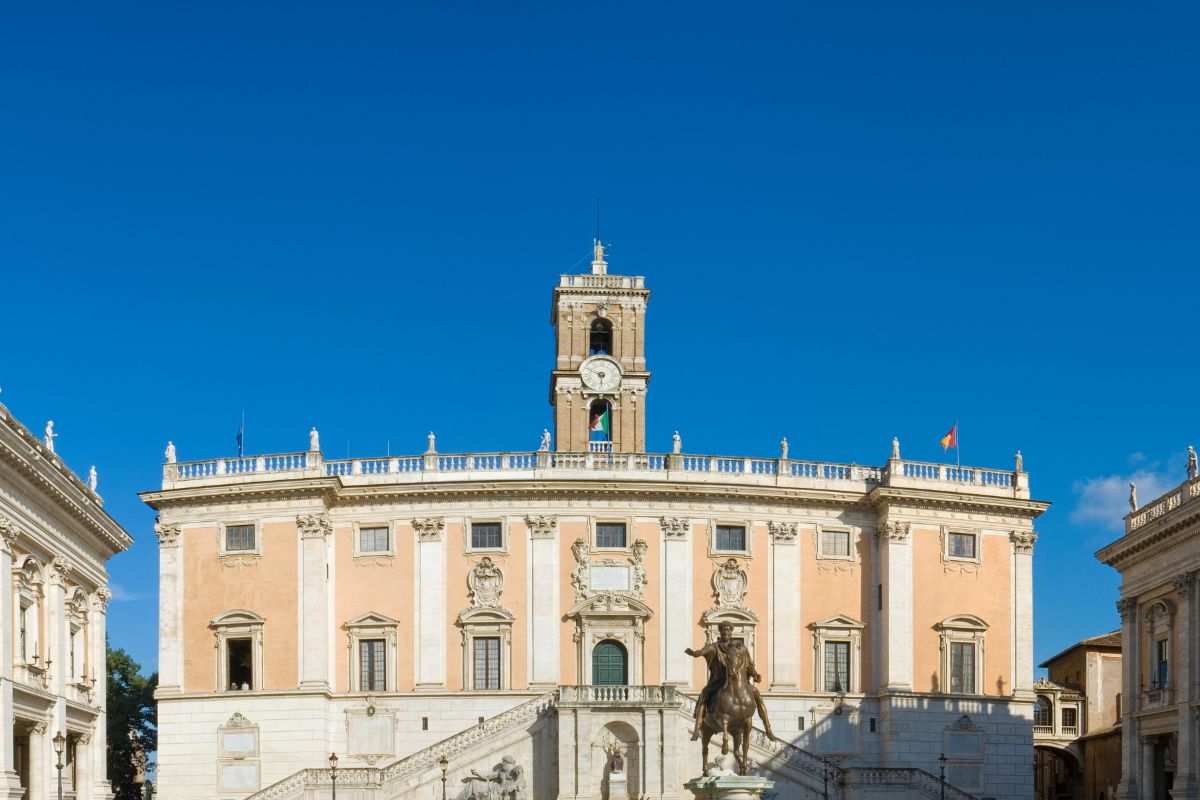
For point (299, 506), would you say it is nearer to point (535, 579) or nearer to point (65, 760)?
point (535, 579)

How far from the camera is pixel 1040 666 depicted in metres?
96.5

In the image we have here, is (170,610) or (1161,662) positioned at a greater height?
(170,610)

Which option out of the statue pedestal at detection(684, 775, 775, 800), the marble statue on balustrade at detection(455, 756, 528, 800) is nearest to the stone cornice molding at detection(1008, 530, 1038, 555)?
the marble statue on balustrade at detection(455, 756, 528, 800)

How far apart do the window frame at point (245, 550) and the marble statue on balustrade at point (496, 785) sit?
40.3ft

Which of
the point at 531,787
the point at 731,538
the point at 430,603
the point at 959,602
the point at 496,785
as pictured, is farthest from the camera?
the point at 959,602

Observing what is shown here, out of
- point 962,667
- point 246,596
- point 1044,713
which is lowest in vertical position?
point 1044,713

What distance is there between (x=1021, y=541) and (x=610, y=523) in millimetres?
15807

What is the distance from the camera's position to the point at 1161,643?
174ft

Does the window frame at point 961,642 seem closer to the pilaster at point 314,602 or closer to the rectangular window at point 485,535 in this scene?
the rectangular window at point 485,535

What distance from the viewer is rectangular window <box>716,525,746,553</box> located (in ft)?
211

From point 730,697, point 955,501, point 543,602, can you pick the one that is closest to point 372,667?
point 543,602

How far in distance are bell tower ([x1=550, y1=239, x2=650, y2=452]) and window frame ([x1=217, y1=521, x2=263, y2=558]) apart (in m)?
13.4

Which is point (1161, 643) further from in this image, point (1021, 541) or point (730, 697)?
point (730, 697)

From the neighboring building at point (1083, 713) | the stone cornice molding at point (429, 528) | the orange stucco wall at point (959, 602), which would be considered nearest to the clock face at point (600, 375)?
the stone cornice molding at point (429, 528)
